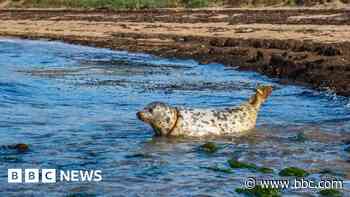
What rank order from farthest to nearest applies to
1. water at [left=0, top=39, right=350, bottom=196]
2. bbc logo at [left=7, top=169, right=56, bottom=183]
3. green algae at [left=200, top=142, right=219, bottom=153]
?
green algae at [left=200, top=142, right=219, bottom=153], water at [left=0, top=39, right=350, bottom=196], bbc logo at [left=7, top=169, right=56, bottom=183]

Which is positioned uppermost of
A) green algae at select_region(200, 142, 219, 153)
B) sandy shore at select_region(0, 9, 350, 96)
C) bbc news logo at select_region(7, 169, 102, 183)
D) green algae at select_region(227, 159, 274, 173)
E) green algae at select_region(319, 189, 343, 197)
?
green algae at select_region(319, 189, 343, 197)

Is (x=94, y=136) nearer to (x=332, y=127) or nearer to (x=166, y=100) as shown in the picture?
(x=332, y=127)

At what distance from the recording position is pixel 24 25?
4353 cm

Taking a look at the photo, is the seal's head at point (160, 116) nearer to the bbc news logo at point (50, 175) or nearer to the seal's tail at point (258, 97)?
the seal's tail at point (258, 97)

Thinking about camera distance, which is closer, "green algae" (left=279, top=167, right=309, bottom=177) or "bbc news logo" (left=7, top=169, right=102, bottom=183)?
"bbc news logo" (left=7, top=169, right=102, bottom=183)

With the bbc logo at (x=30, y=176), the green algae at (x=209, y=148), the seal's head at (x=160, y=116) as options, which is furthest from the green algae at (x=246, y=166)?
the bbc logo at (x=30, y=176)

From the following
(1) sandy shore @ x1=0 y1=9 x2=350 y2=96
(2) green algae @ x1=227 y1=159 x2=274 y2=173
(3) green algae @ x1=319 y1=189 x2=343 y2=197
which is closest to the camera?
(3) green algae @ x1=319 y1=189 x2=343 y2=197

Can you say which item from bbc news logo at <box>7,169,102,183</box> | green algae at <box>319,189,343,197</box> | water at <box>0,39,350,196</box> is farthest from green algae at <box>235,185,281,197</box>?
bbc news logo at <box>7,169,102,183</box>

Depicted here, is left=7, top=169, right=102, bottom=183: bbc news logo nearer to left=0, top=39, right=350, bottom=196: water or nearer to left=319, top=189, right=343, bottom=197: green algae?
left=0, top=39, right=350, bottom=196: water

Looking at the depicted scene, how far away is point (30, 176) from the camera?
25.9 feet

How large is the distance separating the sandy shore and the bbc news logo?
7703 mm

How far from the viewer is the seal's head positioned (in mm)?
10172

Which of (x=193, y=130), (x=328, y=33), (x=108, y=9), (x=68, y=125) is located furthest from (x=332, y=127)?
(x=108, y=9)

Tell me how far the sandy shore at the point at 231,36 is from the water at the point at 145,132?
109cm
